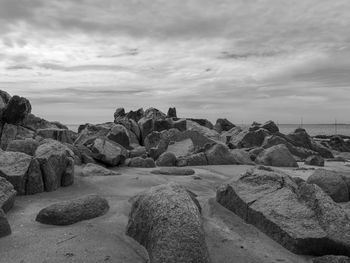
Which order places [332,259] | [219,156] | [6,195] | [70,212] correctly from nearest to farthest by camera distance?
[332,259] < [70,212] < [6,195] < [219,156]

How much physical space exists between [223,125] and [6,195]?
86.2 feet

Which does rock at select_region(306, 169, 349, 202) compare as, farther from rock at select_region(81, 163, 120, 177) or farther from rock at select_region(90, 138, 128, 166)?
rock at select_region(90, 138, 128, 166)

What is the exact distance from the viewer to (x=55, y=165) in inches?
302

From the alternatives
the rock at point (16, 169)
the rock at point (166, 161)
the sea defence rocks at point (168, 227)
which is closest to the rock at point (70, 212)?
the sea defence rocks at point (168, 227)

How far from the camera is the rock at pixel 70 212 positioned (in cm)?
566

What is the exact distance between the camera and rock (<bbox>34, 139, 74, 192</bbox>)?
24.4ft

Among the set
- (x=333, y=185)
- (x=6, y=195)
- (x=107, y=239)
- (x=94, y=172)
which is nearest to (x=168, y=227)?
(x=107, y=239)

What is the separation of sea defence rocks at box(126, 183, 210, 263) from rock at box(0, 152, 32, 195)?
8.15 feet

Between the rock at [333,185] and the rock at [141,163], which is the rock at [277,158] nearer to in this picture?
the rock at [141,163]

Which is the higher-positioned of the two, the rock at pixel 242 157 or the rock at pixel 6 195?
the rock at pixel 6 195

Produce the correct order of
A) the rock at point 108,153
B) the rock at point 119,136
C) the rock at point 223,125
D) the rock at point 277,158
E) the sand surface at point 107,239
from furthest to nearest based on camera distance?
the rock at point 223,125, the rock at point 119,136, the rock at point 277,158, the rock at point 108,153, the sand surface at point 107,239

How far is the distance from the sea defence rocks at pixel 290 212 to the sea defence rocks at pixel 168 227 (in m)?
1.26

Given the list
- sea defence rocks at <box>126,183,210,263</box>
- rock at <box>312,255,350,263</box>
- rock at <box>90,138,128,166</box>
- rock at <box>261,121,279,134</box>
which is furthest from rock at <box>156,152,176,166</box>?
rock at <box>261,121,279,134</box>

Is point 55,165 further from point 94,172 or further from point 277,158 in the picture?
point 277,158
